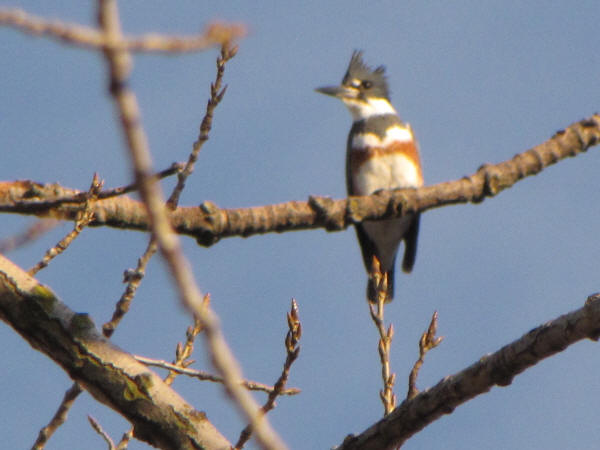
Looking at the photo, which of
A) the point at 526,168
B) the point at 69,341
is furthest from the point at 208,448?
the point at 526,168

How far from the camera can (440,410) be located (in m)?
2.68

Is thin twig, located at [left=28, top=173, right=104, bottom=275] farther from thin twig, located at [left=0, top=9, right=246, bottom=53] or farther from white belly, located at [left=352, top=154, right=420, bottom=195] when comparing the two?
white belly, located at [left=352, top=154, right=420, bottom=195]

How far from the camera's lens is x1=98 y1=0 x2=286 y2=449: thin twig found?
775mm

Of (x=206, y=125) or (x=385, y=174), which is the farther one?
(x=385, y=174)

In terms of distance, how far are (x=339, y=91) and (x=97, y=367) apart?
701 centimetres

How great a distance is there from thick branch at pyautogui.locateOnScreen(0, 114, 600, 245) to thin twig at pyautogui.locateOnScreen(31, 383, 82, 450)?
25.1 inches

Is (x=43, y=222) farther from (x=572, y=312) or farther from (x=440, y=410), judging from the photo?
(x=572, y=312)

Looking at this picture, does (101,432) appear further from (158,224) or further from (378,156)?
(378,156)

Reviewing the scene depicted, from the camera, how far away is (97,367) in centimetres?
267

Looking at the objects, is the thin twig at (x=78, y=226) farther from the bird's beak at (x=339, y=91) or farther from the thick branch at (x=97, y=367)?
the bird's beak at (x=339, y=91)

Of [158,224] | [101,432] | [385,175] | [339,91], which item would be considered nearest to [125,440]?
[101,432]

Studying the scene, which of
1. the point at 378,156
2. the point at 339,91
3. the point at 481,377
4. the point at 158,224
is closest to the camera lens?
the point at 158,224

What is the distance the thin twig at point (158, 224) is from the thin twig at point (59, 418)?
7.34 feet

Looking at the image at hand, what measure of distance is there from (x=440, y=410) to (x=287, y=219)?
74 centimetres
